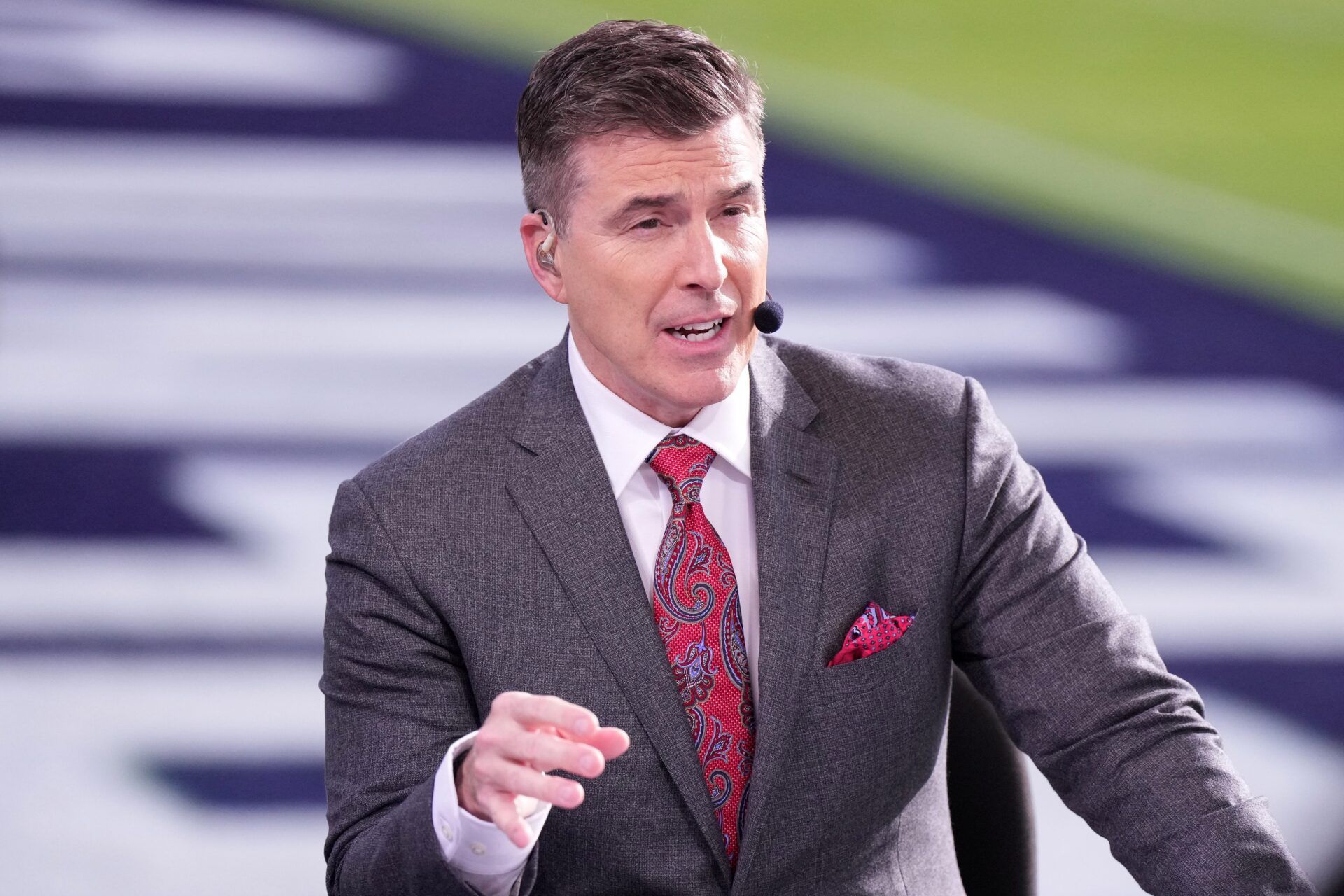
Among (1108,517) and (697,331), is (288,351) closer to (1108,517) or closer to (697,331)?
(1108,517)

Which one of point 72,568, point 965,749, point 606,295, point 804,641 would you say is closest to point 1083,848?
point 965,749

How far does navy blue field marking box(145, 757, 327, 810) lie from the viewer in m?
2.71

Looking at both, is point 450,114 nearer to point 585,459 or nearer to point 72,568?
point 72,568

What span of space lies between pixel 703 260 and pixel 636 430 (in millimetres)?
214

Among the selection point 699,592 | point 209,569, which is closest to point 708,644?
point 699,592

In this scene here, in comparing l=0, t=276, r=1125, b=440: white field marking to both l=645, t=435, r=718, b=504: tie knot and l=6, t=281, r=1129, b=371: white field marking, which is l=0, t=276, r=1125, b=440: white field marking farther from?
l=645, t=435, r=718, b=504: tie knot

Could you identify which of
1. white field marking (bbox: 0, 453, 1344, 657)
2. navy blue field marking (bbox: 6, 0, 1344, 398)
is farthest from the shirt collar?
navy blue field marking (bbox: 6, 0, 1344, 398)

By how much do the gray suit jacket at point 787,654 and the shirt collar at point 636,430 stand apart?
0.02 metres

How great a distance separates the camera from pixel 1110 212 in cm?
348

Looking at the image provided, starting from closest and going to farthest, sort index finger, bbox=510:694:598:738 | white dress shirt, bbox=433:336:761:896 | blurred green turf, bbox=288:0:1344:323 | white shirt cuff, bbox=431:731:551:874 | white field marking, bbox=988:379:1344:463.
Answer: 1. index finger, bbox=510:694:598:738
2. white shirt cuff, bbox=431:731:551:874
3. white dress shirt, bbox=433:336:761:896
4. white field marking, bbox=988:379:1344:463
5. blurred green turf, bbox=288:0:1344:323

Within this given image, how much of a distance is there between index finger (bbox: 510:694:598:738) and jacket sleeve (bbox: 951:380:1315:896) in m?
0.56

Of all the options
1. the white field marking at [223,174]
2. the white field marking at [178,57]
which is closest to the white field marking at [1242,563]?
the white field marking at [223,174]

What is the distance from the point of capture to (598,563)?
1.51 meters

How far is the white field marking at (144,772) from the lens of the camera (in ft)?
8.59
